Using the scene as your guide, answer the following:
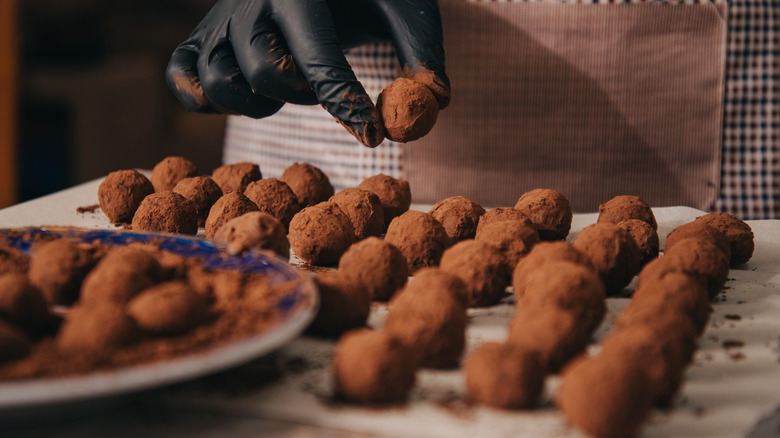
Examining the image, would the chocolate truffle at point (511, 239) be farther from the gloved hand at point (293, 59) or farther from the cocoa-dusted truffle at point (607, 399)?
the cocoa-dusted truffle at point (607, 399)

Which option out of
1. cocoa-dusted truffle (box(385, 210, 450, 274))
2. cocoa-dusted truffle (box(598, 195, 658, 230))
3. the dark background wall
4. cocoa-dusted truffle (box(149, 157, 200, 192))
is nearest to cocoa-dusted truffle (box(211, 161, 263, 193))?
cocoa-dusted truffle (box(149, 157, 200, 192))

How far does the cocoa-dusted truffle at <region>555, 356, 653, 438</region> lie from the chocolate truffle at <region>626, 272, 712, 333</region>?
197 mm

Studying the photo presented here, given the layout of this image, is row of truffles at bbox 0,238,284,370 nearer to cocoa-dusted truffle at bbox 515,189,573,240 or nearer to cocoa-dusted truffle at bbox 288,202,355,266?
cocoa-dusted truffle at bbox 288,202,355,266

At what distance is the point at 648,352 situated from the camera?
80 cm

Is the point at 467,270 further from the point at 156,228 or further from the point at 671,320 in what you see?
the point at 156,228

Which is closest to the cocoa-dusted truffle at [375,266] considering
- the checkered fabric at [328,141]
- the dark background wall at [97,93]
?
the checkered fabric at [328,141]

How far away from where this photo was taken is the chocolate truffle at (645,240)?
1.30 metres

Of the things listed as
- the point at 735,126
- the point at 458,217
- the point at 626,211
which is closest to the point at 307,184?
the point at 458,217

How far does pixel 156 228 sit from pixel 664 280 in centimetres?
83

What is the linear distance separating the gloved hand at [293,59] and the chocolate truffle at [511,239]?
11.1 inches

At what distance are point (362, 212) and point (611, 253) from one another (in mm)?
447

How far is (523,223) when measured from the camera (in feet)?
4.07

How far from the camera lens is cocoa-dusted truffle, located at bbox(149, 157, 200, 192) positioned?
1641mm

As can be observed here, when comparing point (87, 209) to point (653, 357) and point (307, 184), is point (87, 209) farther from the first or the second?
point (653, 357)
